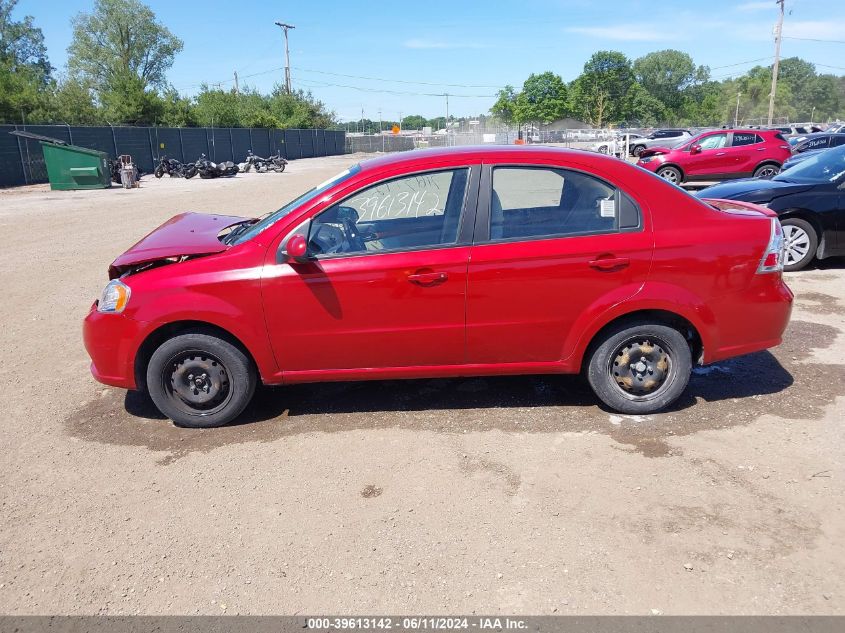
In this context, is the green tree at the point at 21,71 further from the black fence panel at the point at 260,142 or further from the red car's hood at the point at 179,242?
the red car's hood at the point at 179,242

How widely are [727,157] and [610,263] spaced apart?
15.8 metres

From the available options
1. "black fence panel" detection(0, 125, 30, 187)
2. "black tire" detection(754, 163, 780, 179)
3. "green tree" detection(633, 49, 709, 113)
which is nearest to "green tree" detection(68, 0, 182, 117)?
"black fence panel" detection(0, 125, 30, 187)

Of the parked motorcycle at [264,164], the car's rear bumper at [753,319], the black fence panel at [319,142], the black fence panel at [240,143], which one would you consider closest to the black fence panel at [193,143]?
the black fence panel at [240,143]

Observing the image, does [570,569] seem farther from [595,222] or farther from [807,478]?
[595,222]

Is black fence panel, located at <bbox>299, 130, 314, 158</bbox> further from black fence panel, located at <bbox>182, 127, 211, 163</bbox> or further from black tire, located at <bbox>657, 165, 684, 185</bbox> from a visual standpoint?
black tire, located at <bbox>657, 165, 684, 185</bbox>

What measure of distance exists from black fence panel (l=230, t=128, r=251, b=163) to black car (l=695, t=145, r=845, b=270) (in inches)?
1624

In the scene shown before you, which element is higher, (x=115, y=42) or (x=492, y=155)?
(x=115, y=42)

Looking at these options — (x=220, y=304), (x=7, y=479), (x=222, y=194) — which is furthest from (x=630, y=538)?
(x=222, y=194)

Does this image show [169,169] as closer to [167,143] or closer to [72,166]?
[167,143]

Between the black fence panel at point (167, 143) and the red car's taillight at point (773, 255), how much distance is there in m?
36.4

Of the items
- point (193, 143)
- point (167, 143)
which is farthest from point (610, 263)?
point (193, 143)

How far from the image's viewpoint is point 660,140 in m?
32.5

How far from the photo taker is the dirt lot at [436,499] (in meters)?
2.81

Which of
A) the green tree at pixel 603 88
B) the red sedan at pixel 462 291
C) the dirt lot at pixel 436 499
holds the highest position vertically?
the green tree at pixel 603 88
